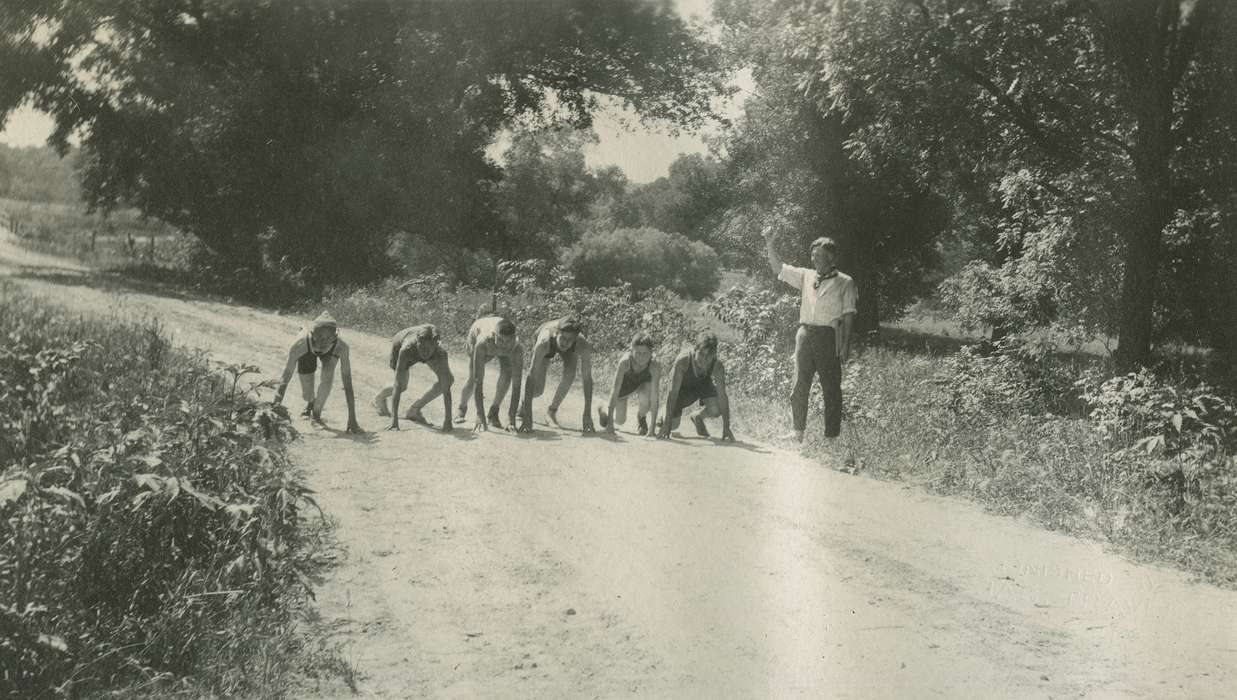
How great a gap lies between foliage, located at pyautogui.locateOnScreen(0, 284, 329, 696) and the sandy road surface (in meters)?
0.43

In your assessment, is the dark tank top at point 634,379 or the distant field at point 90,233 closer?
the dark tank top at point 634,379

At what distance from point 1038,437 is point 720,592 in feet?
14.6

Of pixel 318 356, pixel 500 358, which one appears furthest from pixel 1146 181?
pixel 318 356

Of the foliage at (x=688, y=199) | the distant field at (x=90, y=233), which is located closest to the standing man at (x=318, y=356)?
the distant field at (x=90, y=233)

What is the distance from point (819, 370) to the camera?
8.91 m

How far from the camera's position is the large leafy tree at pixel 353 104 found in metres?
21.8

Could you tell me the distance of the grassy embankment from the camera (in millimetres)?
6578

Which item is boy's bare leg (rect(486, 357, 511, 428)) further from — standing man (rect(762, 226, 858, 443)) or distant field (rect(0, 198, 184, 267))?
distant field (rect(0, 198, 184, 267))

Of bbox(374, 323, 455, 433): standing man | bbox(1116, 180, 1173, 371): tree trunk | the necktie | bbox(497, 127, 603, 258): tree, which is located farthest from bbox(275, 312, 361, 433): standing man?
bbox(497, 127, 603, 258): tree

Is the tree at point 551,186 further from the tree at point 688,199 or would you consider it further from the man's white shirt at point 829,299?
the man's white shirt at point 829,299

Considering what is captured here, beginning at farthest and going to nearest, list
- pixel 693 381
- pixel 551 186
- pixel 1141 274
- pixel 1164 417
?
pixel 551 186, pixel 1141 274, pixel 693 381, pixel 1164 417

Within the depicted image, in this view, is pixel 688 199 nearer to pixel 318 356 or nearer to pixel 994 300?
pixel 994 300

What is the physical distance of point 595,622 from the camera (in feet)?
16.5

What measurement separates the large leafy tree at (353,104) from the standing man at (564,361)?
1382cm
